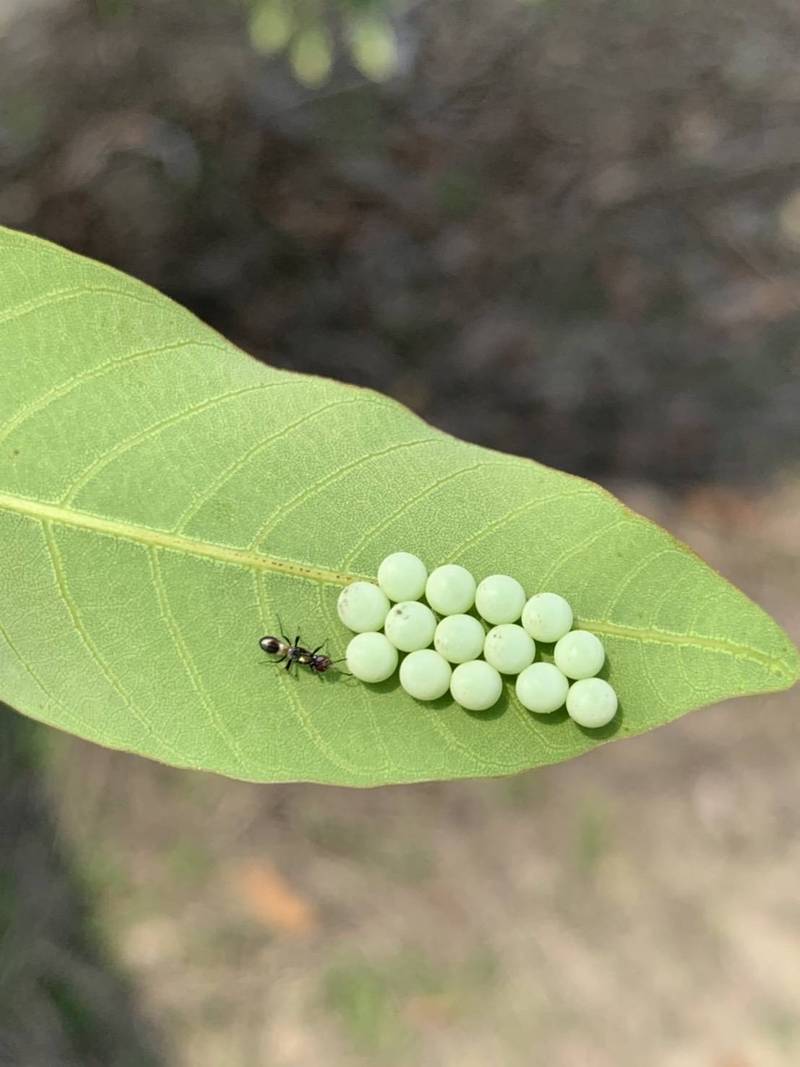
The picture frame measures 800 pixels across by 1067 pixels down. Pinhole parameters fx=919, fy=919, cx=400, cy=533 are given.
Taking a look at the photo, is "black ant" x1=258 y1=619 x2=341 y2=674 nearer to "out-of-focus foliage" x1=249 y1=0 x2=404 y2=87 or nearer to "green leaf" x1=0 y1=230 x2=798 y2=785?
"green leaf" x1=0 y1=230 x2=798 y2=785

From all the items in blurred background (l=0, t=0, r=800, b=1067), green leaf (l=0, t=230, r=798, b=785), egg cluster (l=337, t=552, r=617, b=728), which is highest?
green leaf (l=0, t=230, r=798, b=785)

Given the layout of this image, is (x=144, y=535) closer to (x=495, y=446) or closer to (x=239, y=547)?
(x=239, y=547)

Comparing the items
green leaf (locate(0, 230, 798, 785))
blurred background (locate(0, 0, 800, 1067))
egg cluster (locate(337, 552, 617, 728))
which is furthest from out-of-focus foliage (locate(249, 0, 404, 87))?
egg cluster (locate(337, 552, 617, 728))

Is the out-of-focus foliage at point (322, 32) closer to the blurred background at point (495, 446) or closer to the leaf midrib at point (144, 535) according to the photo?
the blurred background at point (495, 446)

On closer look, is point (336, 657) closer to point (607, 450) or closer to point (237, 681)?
point (237, 681)

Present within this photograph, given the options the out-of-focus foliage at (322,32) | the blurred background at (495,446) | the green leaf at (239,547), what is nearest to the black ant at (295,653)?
the green leaf at (239,547)

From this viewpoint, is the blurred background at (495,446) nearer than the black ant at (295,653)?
No

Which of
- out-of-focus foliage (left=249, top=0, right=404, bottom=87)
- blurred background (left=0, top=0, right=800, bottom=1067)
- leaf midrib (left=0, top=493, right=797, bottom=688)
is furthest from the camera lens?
blurred background (left=0, top=0, right=800, bottom=1067)
